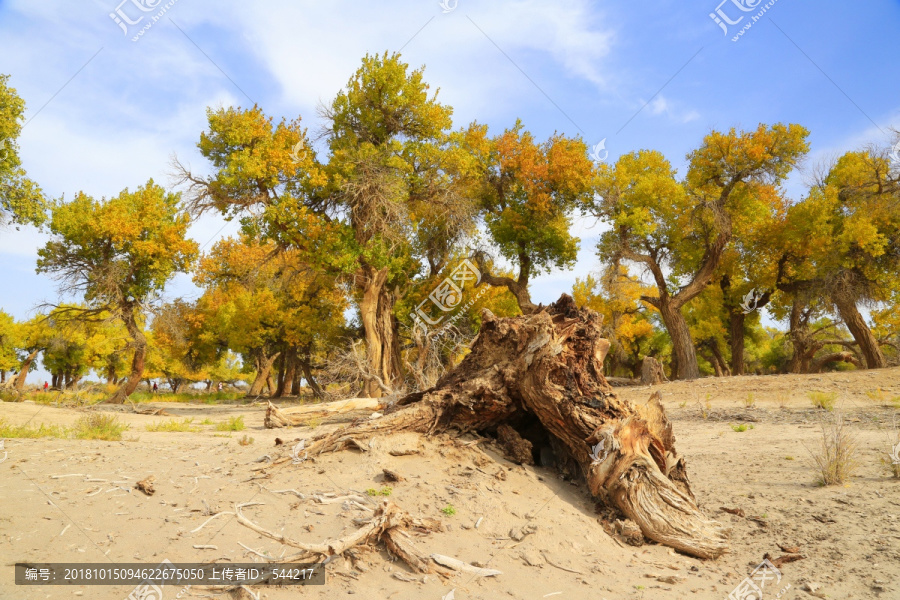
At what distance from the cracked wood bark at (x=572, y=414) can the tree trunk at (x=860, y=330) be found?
18382 millimetres

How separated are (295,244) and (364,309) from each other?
327 cm

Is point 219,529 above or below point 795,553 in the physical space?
above

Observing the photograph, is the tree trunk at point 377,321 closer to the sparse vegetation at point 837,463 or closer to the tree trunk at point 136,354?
the tree trunk at point 136,354

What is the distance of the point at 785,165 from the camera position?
20.4m

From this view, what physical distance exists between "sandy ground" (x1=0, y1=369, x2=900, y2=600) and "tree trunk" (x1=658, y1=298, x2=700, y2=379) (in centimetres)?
1463

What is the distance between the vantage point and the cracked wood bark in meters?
5.06

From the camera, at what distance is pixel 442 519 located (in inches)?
185

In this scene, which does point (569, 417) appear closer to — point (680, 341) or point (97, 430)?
point (97, 430)

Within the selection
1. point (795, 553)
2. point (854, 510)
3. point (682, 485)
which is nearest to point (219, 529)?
point (682, 485)

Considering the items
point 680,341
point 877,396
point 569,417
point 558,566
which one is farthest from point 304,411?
point 680,341

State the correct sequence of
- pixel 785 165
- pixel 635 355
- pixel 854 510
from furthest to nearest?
pixel 635 355
pixel 785 165
pixel 854 510

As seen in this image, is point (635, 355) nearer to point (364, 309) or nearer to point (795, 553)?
point (364, 309)

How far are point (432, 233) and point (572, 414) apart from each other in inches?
696

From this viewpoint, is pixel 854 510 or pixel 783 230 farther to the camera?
pixel 783 230
